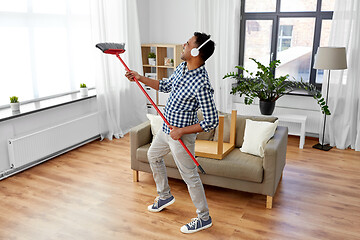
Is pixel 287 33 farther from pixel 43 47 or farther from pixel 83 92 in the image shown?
pixel 43 47

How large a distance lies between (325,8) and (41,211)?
14.2 ft

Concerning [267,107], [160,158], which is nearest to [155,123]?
[160,158]

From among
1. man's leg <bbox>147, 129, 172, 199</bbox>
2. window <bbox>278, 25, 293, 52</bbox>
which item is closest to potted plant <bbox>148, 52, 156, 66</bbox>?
window <bbox>278, 25, 293, 52</bbox>

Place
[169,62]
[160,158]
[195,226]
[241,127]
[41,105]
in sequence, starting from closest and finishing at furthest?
[195,226]
[160,158]
[241,127]
[41,105]
[169,62]

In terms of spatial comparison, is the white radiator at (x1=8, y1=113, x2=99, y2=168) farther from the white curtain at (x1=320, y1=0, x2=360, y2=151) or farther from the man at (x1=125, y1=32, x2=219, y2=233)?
the white curtain at (x1=320, y1=0, x2=360, y2=151)

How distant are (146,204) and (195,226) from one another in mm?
615

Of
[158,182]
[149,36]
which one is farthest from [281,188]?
[149,36]

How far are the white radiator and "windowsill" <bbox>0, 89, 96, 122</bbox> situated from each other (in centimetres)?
25

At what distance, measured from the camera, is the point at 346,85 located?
467cm

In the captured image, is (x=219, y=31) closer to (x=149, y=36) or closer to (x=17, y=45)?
(x=149, y=36)

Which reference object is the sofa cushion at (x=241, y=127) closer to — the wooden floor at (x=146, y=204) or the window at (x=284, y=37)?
the wooden floor at (x=146, y=204)

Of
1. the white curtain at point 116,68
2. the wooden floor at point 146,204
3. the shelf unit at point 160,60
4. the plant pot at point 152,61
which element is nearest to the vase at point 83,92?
the white curtain at point 116,68

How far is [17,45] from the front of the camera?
399cm

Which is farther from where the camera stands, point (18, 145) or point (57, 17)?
point (57, 17)
